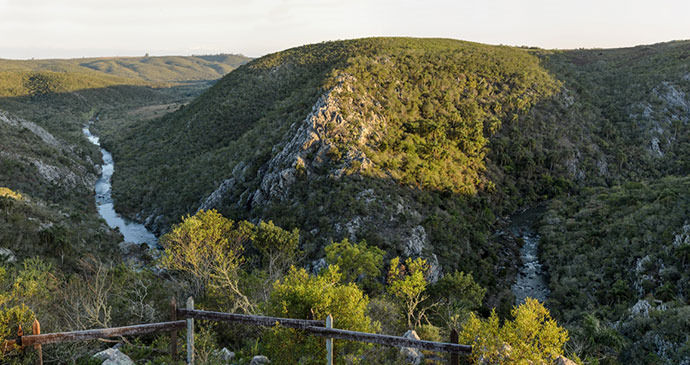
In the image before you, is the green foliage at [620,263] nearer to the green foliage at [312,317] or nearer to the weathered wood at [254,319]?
the green foliage at [312,317]

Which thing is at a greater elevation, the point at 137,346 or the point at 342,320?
the point at 342,320

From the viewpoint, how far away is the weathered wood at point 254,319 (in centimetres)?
1034

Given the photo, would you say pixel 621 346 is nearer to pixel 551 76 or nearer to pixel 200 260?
pixel 200 260

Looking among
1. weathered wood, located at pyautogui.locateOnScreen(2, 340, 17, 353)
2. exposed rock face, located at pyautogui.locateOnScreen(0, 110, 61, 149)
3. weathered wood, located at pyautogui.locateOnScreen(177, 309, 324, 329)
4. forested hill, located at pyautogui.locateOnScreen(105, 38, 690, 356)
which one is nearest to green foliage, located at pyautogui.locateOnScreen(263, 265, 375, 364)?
weathered wood, located at pyautogui.locateOnScreen(177, 309, 324, 329)

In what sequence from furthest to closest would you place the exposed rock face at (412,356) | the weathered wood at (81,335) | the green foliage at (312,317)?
the exposed rock face at (412,356) < the green foliage at (312,317) < the weathered wood at (81,335)

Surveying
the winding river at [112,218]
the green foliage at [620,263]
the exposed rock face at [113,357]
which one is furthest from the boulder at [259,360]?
the winding river at [112,218]

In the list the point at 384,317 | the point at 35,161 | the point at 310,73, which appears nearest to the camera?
the point at 384,317

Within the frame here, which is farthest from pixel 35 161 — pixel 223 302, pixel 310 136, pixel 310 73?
pixel 223 302

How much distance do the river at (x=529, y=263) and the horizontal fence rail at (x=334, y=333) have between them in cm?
4360

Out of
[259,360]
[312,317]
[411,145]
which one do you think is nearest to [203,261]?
[259,360]

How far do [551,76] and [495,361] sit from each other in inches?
4564

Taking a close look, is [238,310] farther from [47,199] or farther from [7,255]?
[47,199]

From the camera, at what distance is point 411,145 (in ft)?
209

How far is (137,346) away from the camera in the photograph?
13305mm
